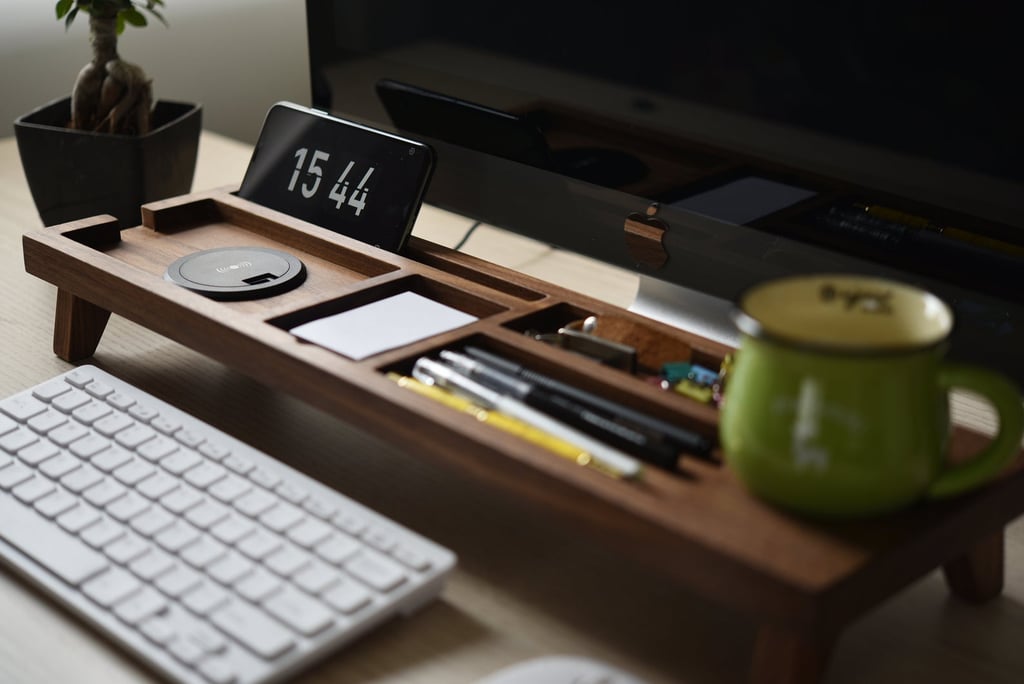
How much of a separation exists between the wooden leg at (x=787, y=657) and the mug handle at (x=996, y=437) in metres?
0.09

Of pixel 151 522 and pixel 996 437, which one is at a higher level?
pixel 996 437

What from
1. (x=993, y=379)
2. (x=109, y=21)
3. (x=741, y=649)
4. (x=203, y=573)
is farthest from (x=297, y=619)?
(x=109, y=21)

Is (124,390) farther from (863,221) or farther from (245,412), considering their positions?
(863,221)

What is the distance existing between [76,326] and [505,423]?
15.5 inches

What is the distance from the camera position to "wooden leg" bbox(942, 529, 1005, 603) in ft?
1.93

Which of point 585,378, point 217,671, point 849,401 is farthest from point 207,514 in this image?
point 849,401

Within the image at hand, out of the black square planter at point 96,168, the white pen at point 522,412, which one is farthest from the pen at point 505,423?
the black square planter at point 96,168

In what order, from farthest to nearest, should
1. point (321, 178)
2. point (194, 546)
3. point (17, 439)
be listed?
point (321, 178), point (17, 439), point (194, 546)

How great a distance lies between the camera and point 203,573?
571mm

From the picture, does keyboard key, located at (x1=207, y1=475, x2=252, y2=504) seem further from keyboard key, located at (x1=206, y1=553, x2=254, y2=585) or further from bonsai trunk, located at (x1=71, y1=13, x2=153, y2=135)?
bonsai trunk, located at (x1=71, y1=13, x2=153, y2=135)

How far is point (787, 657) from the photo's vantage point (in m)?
0.49

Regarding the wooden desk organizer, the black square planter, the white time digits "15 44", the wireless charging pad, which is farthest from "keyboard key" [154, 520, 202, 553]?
the black square planter

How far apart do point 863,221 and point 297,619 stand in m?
0.41

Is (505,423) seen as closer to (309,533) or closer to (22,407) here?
(309,533)
